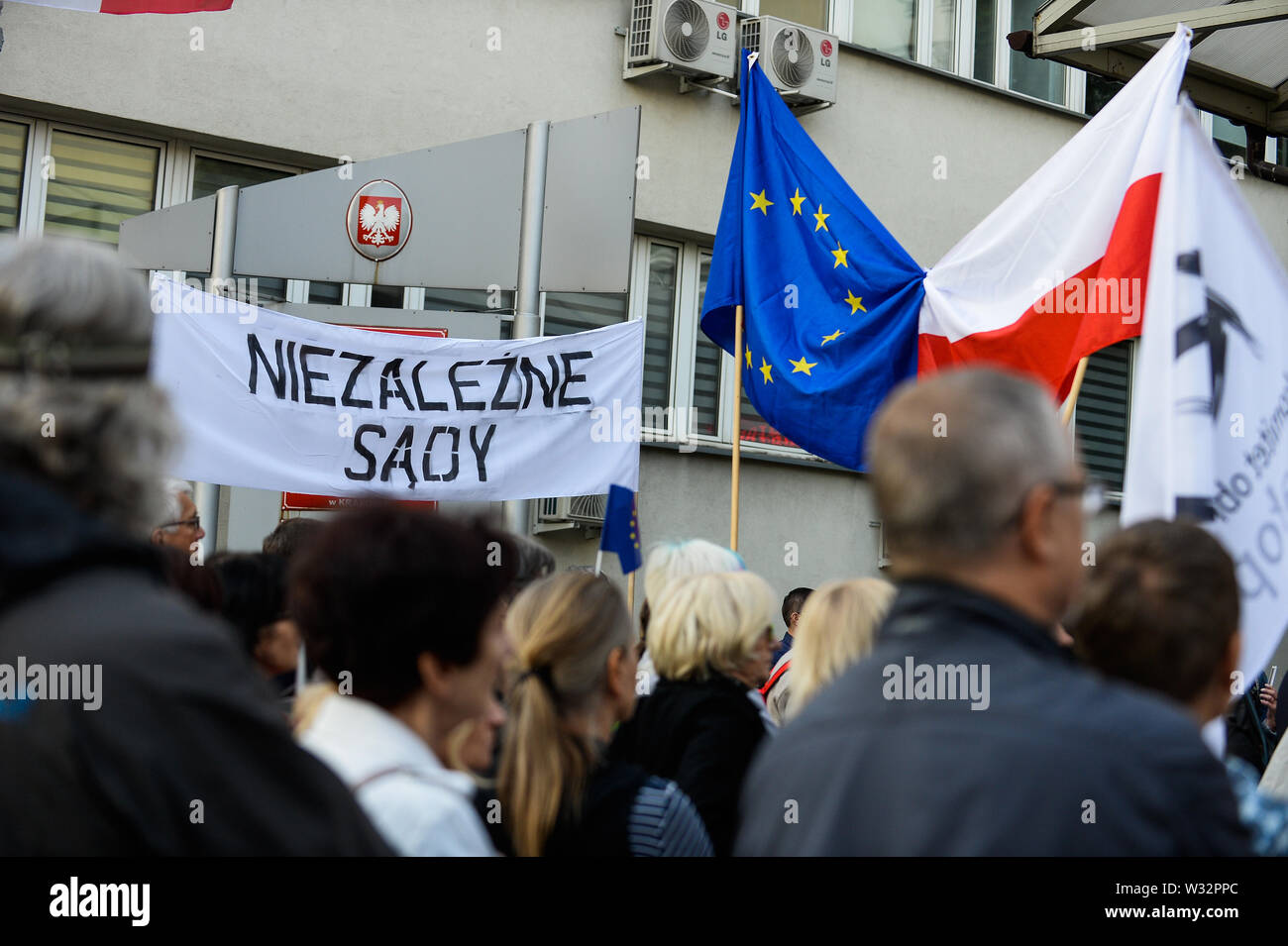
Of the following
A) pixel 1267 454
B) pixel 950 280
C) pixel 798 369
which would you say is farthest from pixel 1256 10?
pixel 1267 454

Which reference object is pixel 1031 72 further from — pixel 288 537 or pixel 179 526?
pixel 179 526

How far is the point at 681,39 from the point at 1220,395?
7285mm

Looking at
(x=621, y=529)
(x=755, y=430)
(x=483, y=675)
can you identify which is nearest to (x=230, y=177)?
(x=755, y=430)

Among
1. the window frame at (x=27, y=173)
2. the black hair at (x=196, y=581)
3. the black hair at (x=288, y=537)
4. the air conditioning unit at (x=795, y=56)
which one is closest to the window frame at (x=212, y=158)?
the window frame at (x=27, y=173)

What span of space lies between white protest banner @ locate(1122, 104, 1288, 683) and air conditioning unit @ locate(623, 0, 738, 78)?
664 cm

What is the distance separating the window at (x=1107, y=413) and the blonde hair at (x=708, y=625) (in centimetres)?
979

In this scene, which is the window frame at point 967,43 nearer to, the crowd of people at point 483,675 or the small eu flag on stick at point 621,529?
the small eu flag on stick at point 621,529

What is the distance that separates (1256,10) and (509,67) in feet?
17.3

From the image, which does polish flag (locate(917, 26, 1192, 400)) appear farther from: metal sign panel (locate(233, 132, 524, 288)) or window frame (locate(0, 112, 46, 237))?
window frame (locate(0, 112, 46, 237))

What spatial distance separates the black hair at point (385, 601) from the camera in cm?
204

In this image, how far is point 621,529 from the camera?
477 centimetres

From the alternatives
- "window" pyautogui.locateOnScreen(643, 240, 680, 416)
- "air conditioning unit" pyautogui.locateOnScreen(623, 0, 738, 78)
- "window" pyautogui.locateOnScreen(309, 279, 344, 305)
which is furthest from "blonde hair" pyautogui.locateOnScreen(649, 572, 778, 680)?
"air conditioning unit" pyautogui.locateOnScreen(623, 0, 738, 78)
